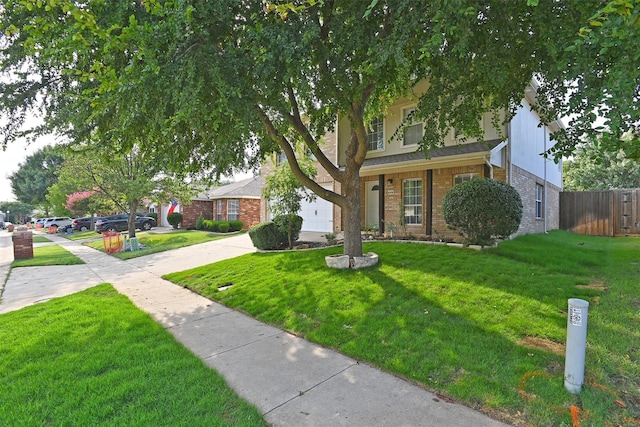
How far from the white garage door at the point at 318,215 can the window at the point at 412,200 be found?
3622mm

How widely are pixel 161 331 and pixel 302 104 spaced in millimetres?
5904

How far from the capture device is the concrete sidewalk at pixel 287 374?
259cm

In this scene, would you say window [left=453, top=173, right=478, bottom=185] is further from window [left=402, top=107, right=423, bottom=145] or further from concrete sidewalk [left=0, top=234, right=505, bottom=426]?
concrete sidewalk [left=0, top=234, right=505, bottom=426]

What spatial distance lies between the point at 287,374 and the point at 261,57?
13.3ft

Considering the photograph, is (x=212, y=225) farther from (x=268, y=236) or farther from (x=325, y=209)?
(x=268, y=236)

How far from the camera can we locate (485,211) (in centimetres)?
789

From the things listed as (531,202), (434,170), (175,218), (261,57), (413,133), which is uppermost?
(413,133)

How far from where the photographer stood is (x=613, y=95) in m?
2.83

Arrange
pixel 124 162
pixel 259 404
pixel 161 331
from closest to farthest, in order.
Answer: pixel 259 404 → pixel 161 331 → pixel 124 162

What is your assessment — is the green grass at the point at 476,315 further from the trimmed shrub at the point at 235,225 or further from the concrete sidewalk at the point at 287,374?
the trimmed shrub at the point at 235,225

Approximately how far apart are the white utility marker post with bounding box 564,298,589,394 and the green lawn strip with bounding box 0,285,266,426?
8.77 ft

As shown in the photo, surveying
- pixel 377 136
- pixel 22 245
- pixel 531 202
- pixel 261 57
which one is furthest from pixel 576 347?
pixel 22 245

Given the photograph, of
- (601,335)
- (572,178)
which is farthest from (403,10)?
(572,178)

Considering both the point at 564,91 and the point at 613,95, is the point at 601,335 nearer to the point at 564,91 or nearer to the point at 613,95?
the point at 613,95
